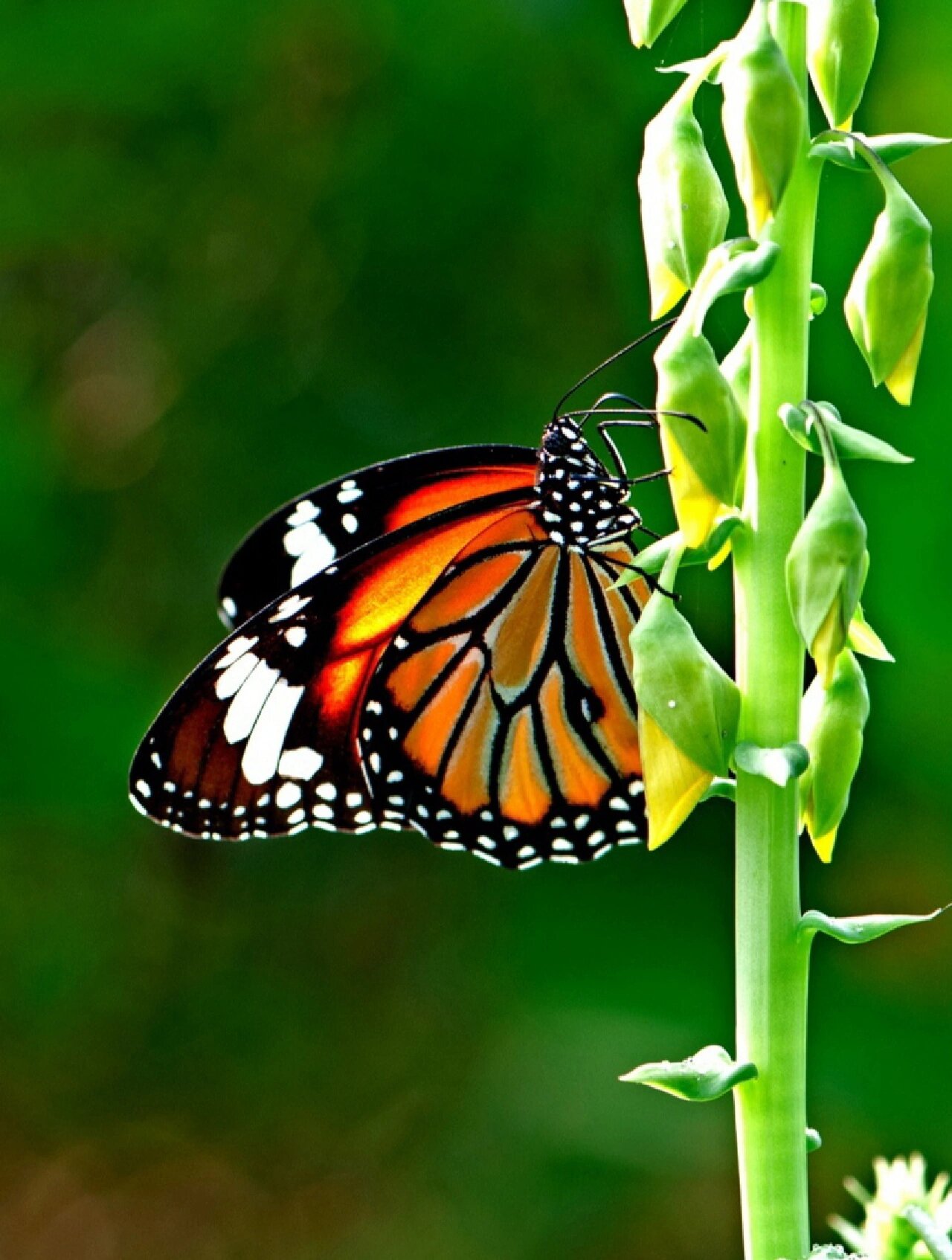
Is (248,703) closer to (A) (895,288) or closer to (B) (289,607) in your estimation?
(B) (289,607)

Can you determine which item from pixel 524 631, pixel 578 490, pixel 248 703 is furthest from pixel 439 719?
pixel 578 490

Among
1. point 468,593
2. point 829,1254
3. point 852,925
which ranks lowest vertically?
point 829,1254

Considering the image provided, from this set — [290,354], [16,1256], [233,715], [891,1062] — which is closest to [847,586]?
[233,715]

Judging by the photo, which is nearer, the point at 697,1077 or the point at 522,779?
the point at 697,1077

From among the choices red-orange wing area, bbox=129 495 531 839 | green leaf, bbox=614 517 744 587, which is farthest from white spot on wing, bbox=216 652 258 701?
green leaf, bbox=614 517 744 587

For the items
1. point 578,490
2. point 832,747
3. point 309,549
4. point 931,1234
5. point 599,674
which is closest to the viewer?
point 931,1234

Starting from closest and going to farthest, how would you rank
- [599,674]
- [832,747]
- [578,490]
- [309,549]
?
[832,747], [578,490], [599,674], [309,549]

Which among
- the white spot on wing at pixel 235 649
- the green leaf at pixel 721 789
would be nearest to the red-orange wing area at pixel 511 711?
the white spot on wing at pixel 235 649
